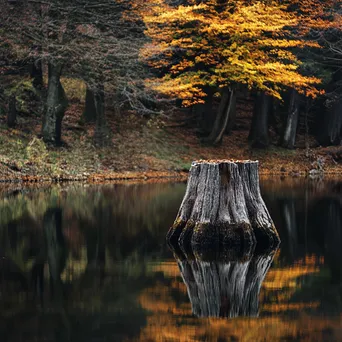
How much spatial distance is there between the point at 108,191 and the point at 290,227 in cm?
894

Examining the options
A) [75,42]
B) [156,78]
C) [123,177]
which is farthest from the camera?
[156,78]

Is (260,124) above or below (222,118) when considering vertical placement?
below

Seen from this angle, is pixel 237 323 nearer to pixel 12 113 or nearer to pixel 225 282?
pixel 225 282

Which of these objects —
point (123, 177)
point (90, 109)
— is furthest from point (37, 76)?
point (123, 177)

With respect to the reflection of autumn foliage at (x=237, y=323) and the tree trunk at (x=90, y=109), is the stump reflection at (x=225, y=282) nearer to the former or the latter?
the reflection of autumn foliage at (x=237, y=323)

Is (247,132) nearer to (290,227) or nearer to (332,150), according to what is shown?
(332,150)

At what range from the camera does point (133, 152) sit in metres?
32.1

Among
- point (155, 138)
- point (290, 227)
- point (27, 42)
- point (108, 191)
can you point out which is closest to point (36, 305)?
point (290, 227)

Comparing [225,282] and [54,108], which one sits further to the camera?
[54,108]

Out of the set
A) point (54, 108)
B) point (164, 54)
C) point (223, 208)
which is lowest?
point (223, 208)

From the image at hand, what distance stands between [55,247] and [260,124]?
2360cm

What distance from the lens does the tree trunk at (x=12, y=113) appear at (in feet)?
102

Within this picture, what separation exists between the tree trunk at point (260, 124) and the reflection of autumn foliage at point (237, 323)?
25992 millimetres

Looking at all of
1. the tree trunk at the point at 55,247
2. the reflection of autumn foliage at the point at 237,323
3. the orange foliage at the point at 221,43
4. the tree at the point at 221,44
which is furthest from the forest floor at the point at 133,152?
the reflection of autumn foliage at the point at 237,323
